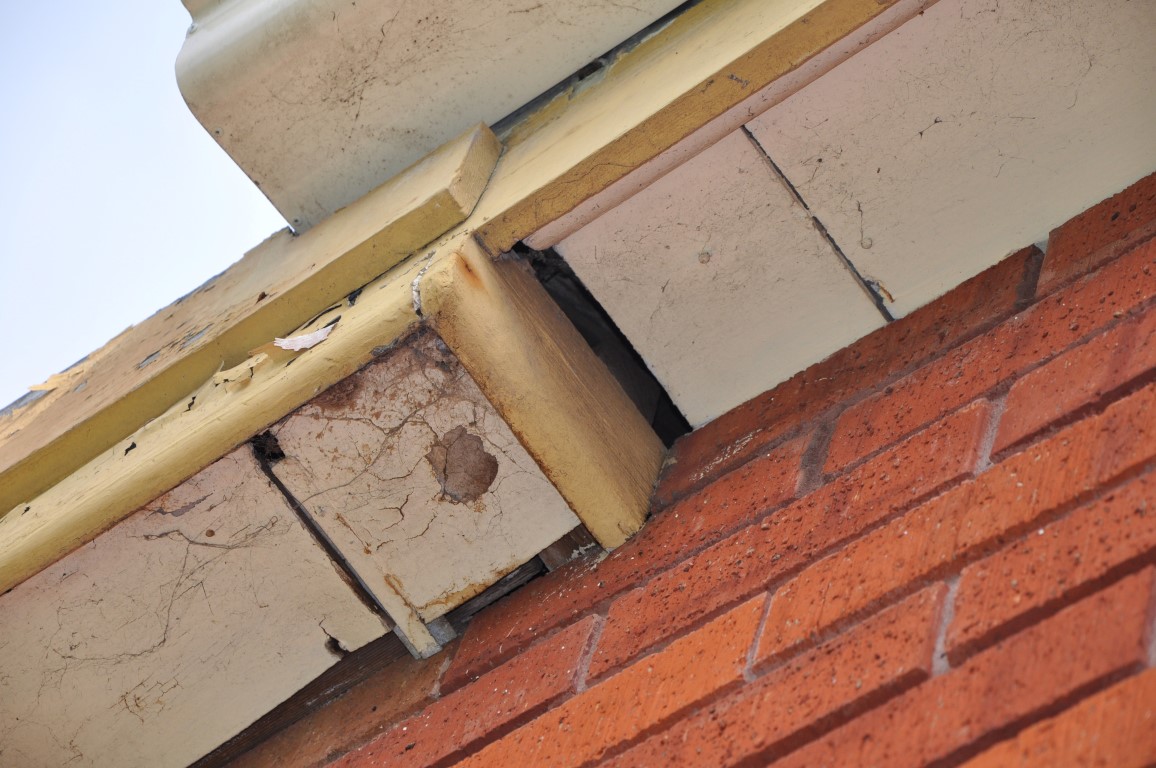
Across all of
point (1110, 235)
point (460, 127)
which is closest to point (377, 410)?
point (460, 127)

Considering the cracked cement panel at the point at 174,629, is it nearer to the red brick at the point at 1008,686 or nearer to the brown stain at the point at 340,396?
the brown stain at the point at 340,396

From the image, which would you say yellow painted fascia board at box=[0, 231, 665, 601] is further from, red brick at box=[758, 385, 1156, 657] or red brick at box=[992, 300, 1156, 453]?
red brick at box=[992, 300, 1156, 453]

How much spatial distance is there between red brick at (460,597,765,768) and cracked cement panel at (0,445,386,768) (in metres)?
0.40

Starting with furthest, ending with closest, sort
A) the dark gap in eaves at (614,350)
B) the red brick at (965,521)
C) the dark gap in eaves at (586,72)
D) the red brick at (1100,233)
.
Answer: the dark gap in eaves at (586,72), the dark gap in eaves at (614,350), the red brick at (1100,233), the red brick at (965,521)

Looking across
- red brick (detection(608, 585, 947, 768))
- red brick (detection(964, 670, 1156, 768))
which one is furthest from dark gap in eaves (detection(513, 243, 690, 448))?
red brick (detection(964, 670, 1156, 768))

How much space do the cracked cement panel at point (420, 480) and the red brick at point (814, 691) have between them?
0.46m

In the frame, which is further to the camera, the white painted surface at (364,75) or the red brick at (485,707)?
the white painted surface at (364,75)

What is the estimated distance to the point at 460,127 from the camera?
6.32 ft

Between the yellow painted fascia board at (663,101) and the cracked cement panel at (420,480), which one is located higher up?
the yellow painted fascia board at (663,101)

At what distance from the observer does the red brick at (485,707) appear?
1.25m

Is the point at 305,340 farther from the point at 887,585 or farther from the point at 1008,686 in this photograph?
the point at 1008,686

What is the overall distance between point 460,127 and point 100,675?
1071 millimetres

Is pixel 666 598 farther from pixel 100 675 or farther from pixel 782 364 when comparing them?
pixel 100 675

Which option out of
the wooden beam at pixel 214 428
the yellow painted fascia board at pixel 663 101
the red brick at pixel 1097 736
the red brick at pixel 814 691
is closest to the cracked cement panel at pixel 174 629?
the wooden beam at pixel 214 428
